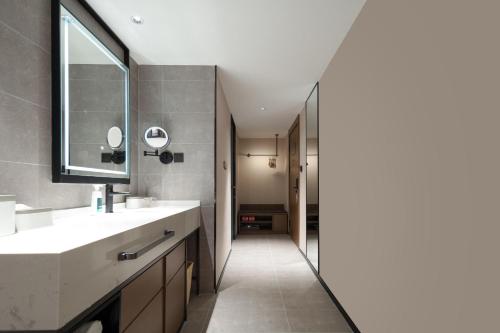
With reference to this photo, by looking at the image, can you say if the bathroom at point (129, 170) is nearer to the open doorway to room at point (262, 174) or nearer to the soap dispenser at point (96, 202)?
the soap dispenser at point (96, 202)

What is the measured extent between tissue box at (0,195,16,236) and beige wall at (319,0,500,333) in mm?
1757

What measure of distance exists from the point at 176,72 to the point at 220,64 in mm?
468

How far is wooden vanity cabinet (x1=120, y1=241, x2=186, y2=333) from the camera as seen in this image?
4.34 feet

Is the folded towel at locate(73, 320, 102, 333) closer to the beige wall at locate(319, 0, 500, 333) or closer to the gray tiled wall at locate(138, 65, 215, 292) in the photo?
the beige wall at locate(319, 0, 500, 333)

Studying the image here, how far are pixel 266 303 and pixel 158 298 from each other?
1.45m

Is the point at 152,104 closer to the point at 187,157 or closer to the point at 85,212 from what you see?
the point at 187,157

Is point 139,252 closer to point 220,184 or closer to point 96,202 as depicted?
point 96,202

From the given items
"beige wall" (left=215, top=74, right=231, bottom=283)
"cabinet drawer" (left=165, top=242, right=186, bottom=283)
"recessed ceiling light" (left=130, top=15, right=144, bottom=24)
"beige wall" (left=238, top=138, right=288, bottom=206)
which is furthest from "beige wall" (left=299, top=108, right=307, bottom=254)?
"recessed ceiling light" (left=130, top=15, right=144, bottom=24)

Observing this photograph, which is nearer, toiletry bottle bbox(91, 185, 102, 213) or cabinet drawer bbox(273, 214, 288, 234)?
toiletry bottle bbox(91, 185, 102, 213)

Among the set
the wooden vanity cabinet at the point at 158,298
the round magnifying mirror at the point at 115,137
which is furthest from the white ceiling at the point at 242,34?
the wooden vanity cabinet at the point at 158,298

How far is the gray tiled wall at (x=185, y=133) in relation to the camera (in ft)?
9.85

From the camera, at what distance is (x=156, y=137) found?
2869 mm

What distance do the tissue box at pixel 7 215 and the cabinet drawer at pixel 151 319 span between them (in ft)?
2.10

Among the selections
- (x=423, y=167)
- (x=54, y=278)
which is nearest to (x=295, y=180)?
(x=423, y=167)
